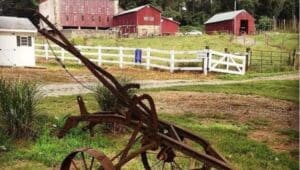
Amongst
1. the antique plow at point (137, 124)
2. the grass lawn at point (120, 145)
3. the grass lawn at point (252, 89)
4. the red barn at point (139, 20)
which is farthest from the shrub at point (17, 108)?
the grass lawn at point (252, 89)

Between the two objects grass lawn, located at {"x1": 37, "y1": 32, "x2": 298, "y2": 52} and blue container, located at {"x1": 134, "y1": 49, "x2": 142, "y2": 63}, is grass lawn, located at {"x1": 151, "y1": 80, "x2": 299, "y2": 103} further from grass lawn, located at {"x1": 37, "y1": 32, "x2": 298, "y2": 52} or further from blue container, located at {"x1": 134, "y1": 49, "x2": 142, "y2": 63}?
blue container, located at {"x1": 134, "y1": 49, "x2": 142, "y2": 63}

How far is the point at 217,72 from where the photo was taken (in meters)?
15.7

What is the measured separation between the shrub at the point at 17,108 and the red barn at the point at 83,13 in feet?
17.0

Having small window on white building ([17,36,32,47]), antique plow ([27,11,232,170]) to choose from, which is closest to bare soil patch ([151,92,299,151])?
antique plow ([27,11,232,170])

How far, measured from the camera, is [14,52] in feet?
50.6

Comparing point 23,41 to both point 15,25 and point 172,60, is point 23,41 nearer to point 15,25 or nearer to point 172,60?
point 15,25

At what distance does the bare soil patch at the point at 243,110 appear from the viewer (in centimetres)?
610

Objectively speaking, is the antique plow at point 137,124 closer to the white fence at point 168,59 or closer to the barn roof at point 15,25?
the white fence at point 168,59

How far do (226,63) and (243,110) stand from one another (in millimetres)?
7691

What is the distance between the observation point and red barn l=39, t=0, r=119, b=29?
1089 centimetres

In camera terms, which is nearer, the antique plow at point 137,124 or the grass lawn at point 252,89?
the antique plow at point 137,124

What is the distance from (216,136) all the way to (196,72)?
9.73m

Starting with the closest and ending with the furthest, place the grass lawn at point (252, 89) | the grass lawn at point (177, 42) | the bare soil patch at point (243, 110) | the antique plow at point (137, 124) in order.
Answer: the antique plow at point (137, 124), the bare soil patch at point (243, 110), the grass lawn at point (252, 89), the grass lawn at point (177, 42)

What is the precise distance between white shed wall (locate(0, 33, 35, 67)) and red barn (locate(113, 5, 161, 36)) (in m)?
3.31
